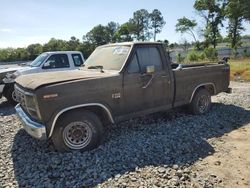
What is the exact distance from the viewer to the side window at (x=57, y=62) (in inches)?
408

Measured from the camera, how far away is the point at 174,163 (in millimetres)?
4535

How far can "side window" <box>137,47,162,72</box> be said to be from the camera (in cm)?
573

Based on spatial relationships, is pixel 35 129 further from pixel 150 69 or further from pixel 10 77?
pixel 10 77

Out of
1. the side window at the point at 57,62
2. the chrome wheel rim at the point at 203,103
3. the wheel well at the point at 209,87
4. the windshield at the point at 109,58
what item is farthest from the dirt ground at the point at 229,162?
the side window at the point at 57,62

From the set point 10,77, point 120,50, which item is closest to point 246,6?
point 10,77

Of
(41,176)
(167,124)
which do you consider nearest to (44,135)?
(41,176)

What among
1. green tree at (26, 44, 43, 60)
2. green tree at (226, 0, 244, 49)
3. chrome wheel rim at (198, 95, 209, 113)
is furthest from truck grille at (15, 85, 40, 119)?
green tree at (26, 44, 43, 60)

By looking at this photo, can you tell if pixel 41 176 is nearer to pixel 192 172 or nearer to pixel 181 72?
pixel 192 172

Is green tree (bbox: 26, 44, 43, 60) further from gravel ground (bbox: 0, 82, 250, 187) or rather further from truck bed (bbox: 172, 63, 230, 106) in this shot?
gravel ground (bbox: 0, 82, 250, 187)

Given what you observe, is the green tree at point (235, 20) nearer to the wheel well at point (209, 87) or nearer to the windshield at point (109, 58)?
the wheel well at point (209, 87)

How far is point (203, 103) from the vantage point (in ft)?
24.0

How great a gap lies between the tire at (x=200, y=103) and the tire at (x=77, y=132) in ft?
10.0

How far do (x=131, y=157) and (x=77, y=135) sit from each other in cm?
107

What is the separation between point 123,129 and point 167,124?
3.53 ft
